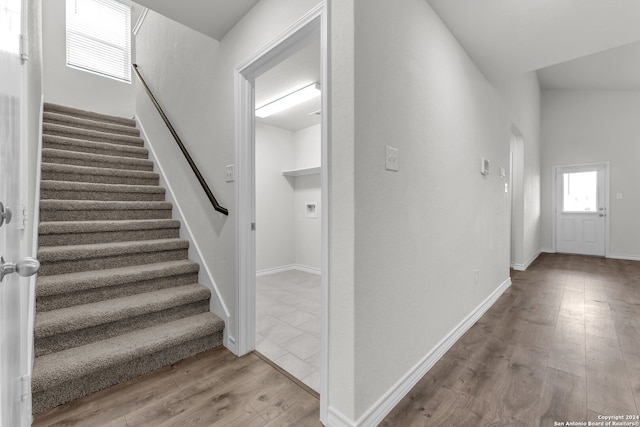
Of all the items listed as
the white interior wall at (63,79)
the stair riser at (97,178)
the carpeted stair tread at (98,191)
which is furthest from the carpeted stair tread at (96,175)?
the white interior wall at (63,79)

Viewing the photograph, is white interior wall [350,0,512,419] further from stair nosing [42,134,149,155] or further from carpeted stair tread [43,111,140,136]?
carpeted stair tread [43,111,140,136]

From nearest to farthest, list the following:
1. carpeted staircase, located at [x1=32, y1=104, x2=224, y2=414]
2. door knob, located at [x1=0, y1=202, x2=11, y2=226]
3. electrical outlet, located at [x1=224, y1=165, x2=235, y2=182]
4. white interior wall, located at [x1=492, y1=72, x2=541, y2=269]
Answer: door knob, located at [x1=0, y1=202, x2=11, y2=226] < carpeted staircase, located at [x1=32, y1=104, x2=224, y2=414] < electrical outlet, located at [x1=224, y1=165, x2=235, y2=182] < white interior wall, located at [x1=492, y1=72, x2=541, y2=269]

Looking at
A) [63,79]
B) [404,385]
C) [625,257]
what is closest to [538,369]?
[404,385]

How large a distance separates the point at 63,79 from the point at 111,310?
4365mm

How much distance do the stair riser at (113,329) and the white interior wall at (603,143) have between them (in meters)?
7.67

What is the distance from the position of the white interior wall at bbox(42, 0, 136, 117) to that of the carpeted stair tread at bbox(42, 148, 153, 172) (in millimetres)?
2063

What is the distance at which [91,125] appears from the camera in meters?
3.61

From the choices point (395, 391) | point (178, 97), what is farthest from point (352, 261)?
point (178, 97)

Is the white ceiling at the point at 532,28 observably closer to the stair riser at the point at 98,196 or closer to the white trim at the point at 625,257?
the stair riser at the point at 98,196

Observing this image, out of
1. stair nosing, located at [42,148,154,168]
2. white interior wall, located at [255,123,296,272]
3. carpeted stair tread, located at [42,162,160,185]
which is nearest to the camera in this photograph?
carpeted stair tread, located at [42,162,160,185]

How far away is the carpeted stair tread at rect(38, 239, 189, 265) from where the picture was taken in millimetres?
2031

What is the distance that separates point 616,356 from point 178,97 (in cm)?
430

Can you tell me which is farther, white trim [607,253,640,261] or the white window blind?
white trim [607,253,640,261]

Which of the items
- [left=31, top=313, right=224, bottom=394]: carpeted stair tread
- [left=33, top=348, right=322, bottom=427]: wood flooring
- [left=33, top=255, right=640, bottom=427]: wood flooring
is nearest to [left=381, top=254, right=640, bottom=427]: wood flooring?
[left=33, top=255, right=640, bottom=427]: wood flooring
